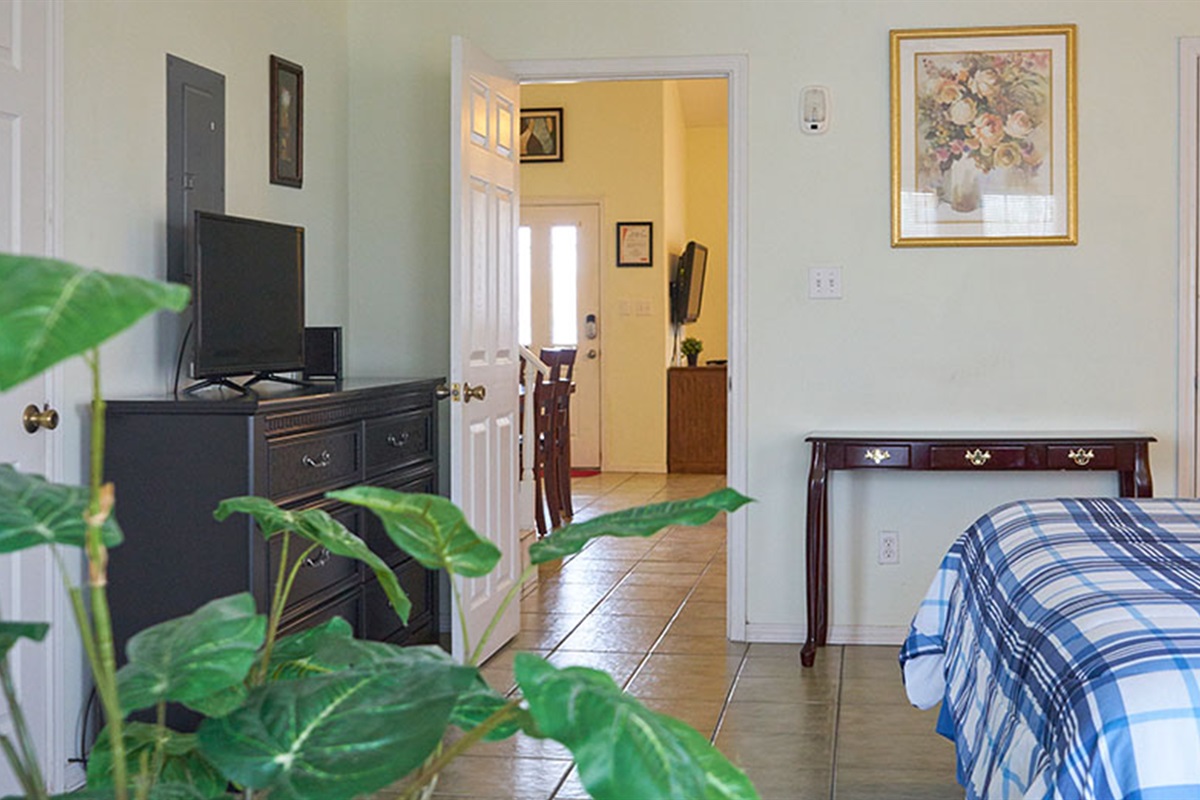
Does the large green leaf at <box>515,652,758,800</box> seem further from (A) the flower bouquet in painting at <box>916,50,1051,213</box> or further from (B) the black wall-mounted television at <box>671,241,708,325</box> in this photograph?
(B) the black wall-mounted television at <box>671,241,708,325</box>

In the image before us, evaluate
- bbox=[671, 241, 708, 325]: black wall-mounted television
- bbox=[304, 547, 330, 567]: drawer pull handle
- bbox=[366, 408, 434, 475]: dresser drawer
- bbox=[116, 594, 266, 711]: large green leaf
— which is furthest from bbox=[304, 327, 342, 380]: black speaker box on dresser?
bbox=[671, 241, 708, 325]: black wall-mounted television

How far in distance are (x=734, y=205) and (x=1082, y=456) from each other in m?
1.44

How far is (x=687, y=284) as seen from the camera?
1047 centimetres

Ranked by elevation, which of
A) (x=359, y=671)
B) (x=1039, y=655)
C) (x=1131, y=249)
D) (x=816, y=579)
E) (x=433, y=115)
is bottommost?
(x=816, y=579)

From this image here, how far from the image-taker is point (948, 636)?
3102mm

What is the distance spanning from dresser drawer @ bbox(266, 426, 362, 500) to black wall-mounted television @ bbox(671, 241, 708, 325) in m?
6.58

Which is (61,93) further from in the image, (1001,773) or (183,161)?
(1001,773)

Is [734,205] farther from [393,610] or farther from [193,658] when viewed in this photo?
[193,658]

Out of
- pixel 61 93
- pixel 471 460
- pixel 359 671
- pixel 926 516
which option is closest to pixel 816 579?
pixel 926 516

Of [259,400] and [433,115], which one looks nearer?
[259,400]

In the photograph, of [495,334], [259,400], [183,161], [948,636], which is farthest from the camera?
[495,334]

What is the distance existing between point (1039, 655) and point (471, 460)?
2.65 metres

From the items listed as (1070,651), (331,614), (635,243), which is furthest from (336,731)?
(635,243)

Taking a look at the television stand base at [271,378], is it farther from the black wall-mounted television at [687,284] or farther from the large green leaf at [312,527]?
the black wall-mounted television at [687,284]
